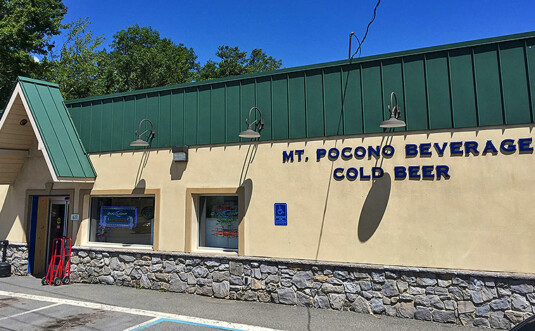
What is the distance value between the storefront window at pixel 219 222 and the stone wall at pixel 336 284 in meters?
0.59

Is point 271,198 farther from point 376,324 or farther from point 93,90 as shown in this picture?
point 93,90

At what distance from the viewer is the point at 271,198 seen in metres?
8.62

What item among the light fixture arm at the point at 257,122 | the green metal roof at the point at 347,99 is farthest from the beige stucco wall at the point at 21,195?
the light fixture arm at the point at 257,122

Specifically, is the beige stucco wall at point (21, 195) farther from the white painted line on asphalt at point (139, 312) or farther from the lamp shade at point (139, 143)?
the lamp shade at point (139, 143)

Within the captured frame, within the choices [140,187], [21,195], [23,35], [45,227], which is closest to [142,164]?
[140,187]

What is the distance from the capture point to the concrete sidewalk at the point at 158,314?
689cm

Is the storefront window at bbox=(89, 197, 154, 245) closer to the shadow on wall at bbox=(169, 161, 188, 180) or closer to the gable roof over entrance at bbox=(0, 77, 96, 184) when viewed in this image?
the gable roof over entrance at bbox=(0, 77, 96, 184)

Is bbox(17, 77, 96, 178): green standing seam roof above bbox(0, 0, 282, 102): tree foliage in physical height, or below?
below

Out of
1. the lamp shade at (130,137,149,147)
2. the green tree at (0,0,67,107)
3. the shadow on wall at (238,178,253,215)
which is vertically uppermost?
the green tree at (0,0,67,107)

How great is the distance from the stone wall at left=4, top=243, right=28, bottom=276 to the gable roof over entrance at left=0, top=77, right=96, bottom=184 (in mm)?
2147

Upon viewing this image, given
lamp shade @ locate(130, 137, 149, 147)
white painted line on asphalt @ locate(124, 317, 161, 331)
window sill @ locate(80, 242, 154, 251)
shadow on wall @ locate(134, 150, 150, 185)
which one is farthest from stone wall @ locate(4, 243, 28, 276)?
white painted line on asphalt @ locate(124, 317, 161, 331)

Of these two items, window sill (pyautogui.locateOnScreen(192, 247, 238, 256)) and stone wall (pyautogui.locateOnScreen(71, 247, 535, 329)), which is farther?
window sill (pyautogui.locateOnScreen(192, 247, 238, 256))

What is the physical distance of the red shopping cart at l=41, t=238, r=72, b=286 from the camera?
10.3 meters

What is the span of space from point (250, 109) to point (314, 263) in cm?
401
